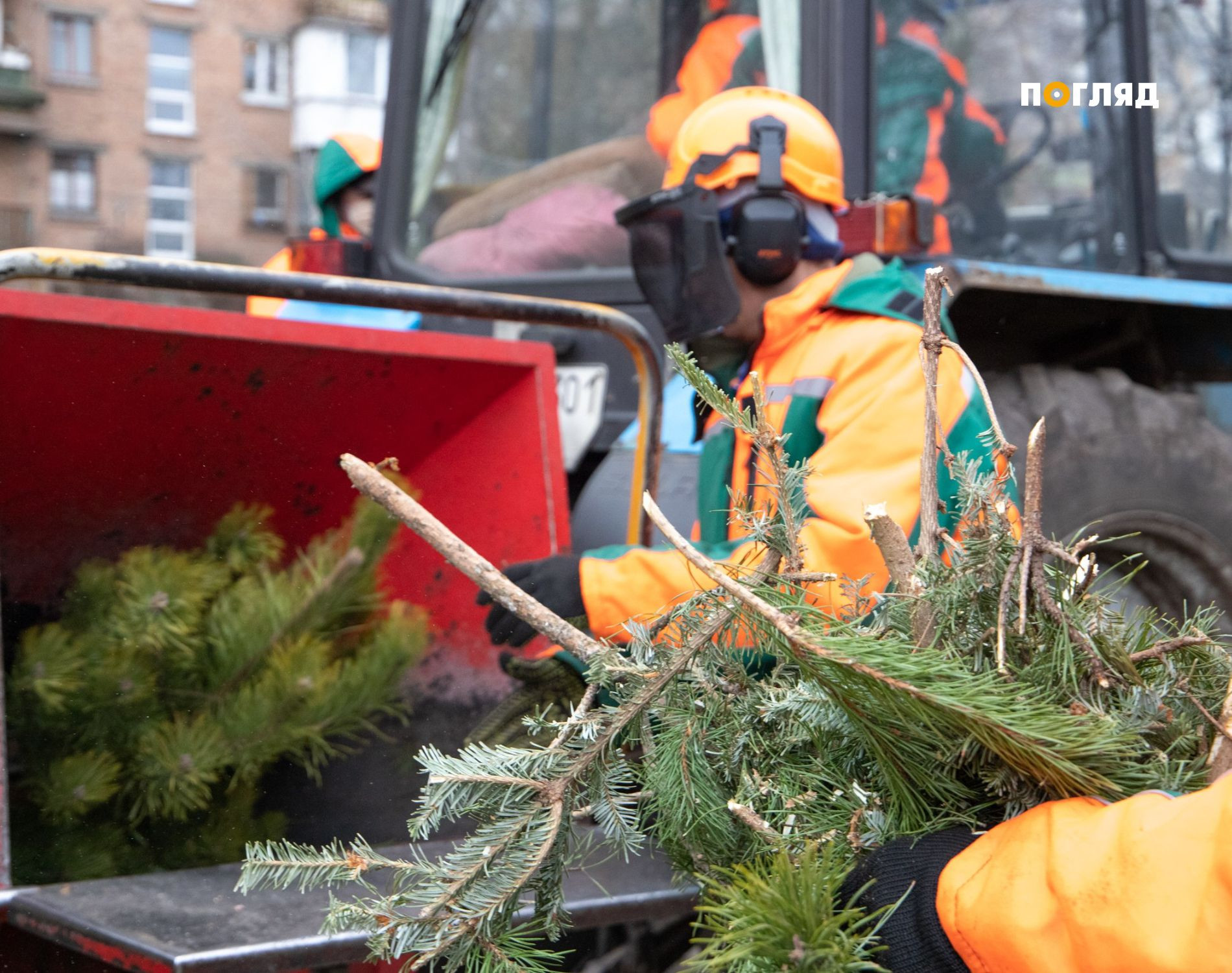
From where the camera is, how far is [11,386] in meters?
2.13

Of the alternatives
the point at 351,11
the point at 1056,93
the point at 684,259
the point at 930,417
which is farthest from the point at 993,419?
the point at 351,11

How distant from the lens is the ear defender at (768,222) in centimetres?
219

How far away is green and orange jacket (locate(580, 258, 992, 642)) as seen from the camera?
1710 mm

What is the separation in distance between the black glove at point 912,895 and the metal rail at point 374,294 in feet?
4.32

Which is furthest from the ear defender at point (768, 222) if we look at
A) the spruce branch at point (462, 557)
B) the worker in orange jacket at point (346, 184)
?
the worker in orange jacket at point (346, 184)

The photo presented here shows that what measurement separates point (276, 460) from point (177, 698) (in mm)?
544

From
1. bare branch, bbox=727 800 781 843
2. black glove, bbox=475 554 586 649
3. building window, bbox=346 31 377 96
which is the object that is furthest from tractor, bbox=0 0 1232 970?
building window, bbox=346 31 377 96

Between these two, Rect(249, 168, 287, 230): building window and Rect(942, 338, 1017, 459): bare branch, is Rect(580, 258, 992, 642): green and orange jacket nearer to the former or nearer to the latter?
Rect(942, 338, 1017, 459): bare branch

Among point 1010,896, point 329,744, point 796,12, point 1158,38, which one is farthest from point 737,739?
point 1158,38

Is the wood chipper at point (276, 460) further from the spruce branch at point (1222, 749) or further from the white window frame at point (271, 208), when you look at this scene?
the white window frame at point (271, 208)

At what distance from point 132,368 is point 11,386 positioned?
0.19 m

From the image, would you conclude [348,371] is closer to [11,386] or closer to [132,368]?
[132,368]

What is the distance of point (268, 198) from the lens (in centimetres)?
3117

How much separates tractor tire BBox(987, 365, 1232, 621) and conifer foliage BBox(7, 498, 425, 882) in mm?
1430
